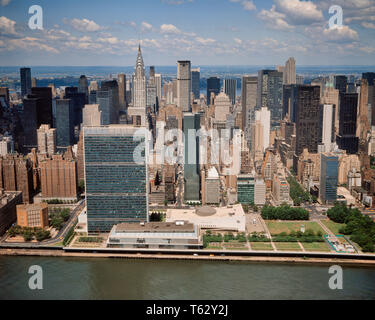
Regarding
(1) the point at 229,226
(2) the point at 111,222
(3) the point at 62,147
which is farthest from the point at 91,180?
(3) the point at 62,147

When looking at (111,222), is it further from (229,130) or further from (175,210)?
(229,130)

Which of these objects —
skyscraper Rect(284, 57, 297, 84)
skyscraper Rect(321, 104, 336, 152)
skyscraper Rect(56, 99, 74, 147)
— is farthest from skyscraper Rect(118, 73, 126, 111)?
skyscraper Rect(321, 104, 336, 152)

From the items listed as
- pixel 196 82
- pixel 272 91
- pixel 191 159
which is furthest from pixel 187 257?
pixel 196 82

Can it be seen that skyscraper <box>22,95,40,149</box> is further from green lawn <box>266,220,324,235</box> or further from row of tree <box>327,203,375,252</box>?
row of tree <box>327,203,375,252</box>

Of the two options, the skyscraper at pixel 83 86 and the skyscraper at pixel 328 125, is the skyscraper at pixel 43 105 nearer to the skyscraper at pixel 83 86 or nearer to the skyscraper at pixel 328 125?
the skyscraper at pixel 83 86

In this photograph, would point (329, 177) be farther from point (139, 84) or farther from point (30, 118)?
point (30, 118)

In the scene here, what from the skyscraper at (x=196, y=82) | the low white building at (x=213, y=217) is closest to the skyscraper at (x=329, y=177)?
the low white building at (x=213, y=217)
